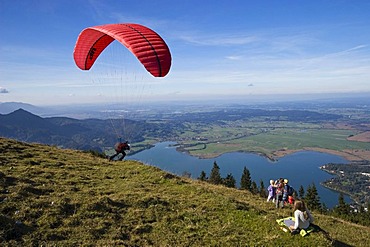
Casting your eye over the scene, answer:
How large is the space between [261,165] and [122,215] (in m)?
84.1

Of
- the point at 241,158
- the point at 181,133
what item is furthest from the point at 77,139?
the point at 241,158

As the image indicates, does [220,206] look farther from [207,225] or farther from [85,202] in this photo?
[85,202]

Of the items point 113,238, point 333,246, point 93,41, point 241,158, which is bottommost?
point 241,158

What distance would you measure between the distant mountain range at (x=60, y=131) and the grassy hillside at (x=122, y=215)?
99.7 meters

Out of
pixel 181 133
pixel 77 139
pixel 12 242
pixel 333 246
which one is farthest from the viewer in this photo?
pixel 181 133

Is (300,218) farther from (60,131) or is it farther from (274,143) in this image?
(60,131)

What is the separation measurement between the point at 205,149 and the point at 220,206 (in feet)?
332

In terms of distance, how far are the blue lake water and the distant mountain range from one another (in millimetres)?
31740

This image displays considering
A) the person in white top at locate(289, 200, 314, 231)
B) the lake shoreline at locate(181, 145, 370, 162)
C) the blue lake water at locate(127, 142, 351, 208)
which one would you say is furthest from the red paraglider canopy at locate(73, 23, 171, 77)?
the lake shoreline at locate(181, 145, 370, 162)

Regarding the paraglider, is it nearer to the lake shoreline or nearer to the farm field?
the lake shoreline

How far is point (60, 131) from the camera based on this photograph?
14475cm

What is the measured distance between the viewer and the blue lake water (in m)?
70.5

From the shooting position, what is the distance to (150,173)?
13984 mm

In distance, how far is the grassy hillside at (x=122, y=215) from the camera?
6.96 m
